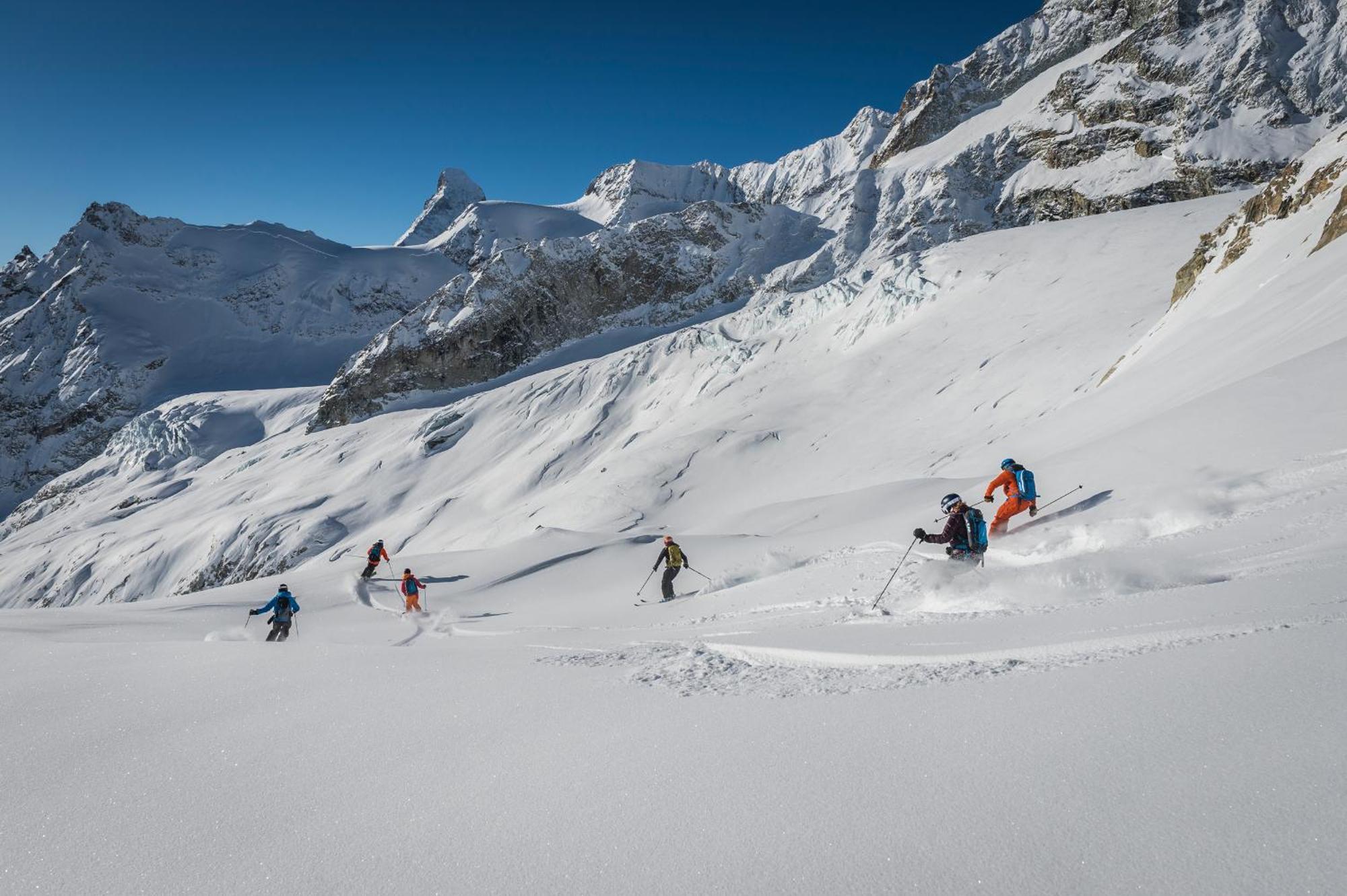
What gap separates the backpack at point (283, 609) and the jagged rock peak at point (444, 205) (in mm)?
163059

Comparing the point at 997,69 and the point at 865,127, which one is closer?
the point at 997,69

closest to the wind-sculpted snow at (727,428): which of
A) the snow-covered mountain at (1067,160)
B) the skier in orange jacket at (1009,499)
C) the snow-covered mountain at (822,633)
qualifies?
the snow-covered mountain at (822,633)

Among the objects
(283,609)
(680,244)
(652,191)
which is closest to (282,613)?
(283,609)

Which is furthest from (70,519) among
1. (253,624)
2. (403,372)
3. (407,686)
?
(407,686)

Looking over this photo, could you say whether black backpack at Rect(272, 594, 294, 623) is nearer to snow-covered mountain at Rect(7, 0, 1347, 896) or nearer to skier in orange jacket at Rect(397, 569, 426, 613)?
snow-covered mountain at Rect(7, 0, 1347, 896)

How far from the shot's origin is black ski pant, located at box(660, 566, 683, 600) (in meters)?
12.4

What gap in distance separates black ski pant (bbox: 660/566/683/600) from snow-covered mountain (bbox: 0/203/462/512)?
348 feet

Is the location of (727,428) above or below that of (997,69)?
below

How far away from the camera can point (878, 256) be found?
80.4m

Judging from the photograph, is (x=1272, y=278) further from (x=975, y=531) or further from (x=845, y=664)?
(x=845, y=664)

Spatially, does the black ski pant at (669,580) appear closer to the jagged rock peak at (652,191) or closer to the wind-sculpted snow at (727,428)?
the wind-sculpted snow at (727,428)

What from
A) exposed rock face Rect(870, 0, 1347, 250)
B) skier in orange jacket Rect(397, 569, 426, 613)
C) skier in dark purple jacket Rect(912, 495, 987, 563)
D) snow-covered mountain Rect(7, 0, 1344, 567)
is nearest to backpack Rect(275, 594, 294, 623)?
skier in orange jacket Rect(397, 569, 426, 613)

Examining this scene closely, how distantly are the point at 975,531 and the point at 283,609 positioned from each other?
11.8 metres

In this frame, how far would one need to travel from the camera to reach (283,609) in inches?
497
